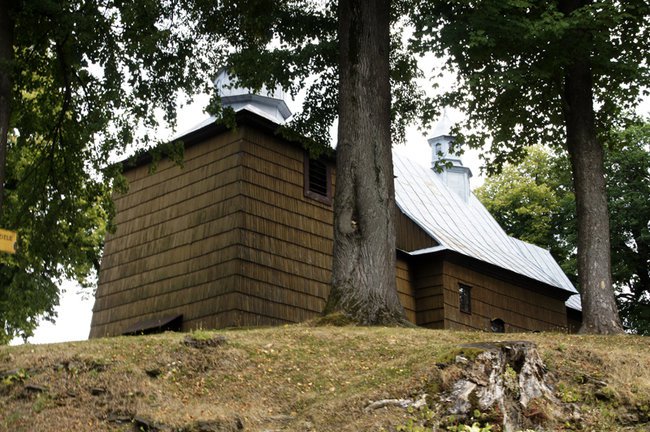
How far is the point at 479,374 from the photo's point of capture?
9.62 meters

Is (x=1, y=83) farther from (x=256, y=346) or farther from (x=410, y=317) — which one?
(x=410, y=317)

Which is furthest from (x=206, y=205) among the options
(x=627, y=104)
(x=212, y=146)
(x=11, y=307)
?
Result: (x=627, y=104)

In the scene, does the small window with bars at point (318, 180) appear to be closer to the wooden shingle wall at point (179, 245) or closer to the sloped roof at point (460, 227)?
the wooden shingle wall at point (179, 245)

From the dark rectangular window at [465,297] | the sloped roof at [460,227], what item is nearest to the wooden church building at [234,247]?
the dark rectangular window at [465,297]

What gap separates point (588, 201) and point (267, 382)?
8.77 metres

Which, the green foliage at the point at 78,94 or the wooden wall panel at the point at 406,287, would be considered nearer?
the green foliage at the point at 78,94

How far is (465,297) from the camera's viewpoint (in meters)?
26.4

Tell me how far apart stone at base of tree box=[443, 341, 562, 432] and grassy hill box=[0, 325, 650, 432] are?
0.59ft

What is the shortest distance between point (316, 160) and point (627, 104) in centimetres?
760

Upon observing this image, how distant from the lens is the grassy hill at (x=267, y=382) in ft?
31.0

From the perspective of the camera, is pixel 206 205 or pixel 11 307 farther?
pixel 11 307

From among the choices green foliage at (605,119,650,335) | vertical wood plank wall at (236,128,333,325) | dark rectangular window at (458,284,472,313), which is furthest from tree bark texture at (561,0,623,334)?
green foliage at (605,119,650,335)

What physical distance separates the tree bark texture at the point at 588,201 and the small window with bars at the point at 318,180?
6643 millimetres

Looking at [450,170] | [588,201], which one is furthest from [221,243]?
[450,170]
